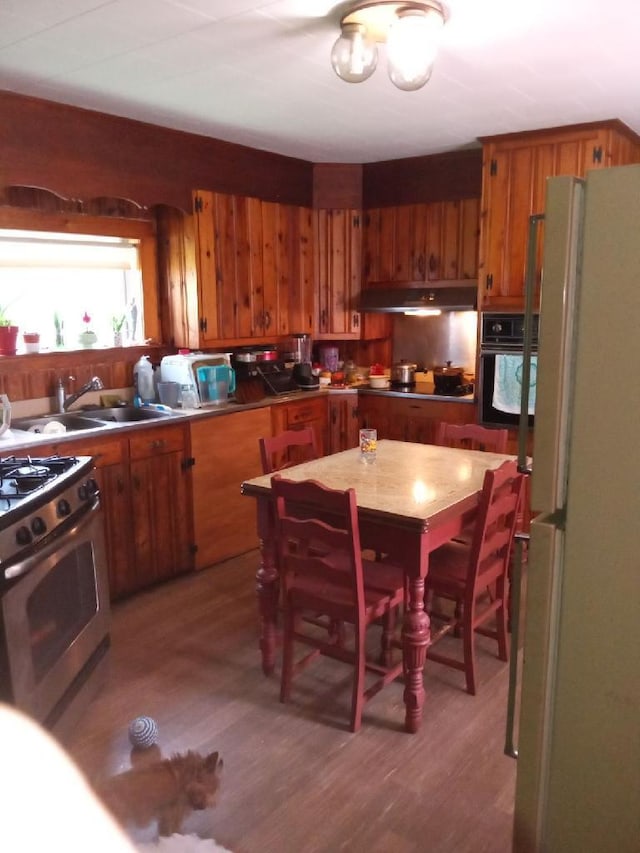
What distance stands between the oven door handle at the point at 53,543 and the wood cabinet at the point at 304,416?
1.70 metres

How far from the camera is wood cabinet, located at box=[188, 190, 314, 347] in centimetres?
418

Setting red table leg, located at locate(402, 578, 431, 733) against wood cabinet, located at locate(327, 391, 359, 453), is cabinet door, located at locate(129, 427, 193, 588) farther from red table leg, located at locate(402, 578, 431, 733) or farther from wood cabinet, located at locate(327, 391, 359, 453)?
red table leg, located at locate(402, 578, 431, 733)

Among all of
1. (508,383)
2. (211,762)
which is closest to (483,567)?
(211,762)

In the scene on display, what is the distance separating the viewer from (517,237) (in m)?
4.05

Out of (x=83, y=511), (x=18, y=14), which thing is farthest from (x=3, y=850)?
(x=18, y=14)

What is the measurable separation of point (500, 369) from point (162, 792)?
2973mm

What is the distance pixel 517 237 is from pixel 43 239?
2.66m

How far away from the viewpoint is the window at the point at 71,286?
3.67m

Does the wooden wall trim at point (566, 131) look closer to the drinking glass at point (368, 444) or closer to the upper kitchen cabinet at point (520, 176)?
the upper kitchen cabinet at point (520, 176)

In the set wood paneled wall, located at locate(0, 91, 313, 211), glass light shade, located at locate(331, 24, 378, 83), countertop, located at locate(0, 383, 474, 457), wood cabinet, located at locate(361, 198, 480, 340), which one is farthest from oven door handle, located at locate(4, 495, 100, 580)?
wood cabinet, located at locate(361, 198, 480, 340)

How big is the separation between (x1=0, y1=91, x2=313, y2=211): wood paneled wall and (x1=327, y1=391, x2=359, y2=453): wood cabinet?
4.66ft

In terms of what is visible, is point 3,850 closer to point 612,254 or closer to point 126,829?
point 126,829

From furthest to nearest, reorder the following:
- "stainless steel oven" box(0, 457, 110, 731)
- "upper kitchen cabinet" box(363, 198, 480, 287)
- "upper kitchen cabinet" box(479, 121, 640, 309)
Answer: "upper kitchen cabinet" box(363, 198, 480, 287), "upper kitchen cabinet" box(479, 121, 640, 309), "stainless steel oven" box(0, 457, 110, 731)

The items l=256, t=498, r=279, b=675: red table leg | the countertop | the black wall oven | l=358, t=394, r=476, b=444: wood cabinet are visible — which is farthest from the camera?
l=358, t=394, r=476, b=444: wood cabinet
